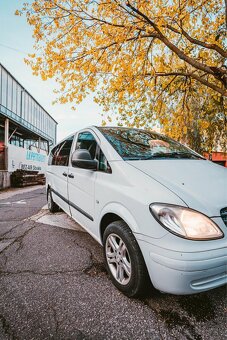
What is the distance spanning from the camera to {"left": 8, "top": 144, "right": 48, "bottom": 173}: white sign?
14778 millimetres

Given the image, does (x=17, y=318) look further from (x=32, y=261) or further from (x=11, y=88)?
(x=11, y=88)

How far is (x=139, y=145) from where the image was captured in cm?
268

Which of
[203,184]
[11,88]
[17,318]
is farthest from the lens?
[11,88]

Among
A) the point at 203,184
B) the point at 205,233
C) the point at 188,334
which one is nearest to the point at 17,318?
the point at 188,334

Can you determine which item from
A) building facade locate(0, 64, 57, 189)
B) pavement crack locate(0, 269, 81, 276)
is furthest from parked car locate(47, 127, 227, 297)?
building facade locate(0, 64, 57, 189)

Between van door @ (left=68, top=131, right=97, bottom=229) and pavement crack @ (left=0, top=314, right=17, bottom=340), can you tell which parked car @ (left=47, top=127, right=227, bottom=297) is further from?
pavement crack @ (left=0, top=314, right=17, bottom=340)

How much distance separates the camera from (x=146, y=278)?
5.72 ft

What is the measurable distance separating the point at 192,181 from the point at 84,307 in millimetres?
1421

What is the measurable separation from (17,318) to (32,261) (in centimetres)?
97

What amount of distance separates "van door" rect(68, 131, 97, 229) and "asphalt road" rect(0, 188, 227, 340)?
559 mm

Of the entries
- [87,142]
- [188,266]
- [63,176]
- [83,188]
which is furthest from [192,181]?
[63,176]

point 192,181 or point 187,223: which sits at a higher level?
point 192,181

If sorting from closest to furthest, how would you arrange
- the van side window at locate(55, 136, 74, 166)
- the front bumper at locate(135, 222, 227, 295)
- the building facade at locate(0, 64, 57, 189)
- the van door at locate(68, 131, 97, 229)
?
1. the front bumper at locate(135, 222, 227, 295)
2. the van door at locate(68, 131, 97, 229)
3. the van side window at locate(55, 136, 74, 166)
4. the building facade at locate(0, 64, 57, 189)

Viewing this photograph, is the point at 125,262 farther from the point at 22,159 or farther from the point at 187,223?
the point at 22,159
